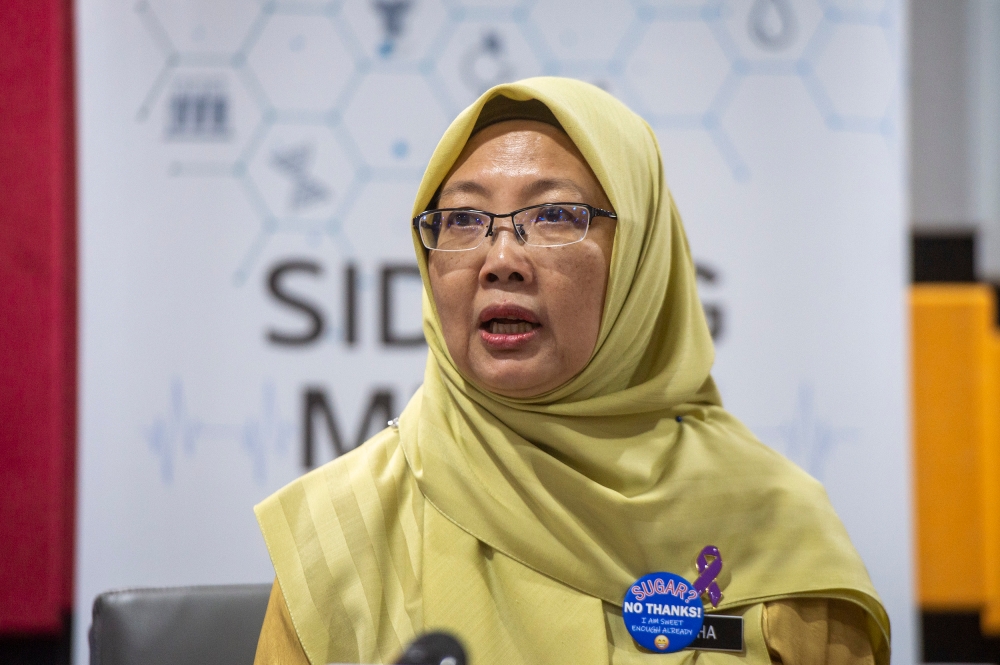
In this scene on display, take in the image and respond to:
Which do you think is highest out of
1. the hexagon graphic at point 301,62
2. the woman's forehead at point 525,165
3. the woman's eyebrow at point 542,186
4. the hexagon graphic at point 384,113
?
the hexagon graphic at point 301,62

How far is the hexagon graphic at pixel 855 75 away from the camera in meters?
2.19

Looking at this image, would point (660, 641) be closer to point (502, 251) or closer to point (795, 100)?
point (502, 251)

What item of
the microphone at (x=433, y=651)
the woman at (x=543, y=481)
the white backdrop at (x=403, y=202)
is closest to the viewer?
the microphone at (x=433, y=651)

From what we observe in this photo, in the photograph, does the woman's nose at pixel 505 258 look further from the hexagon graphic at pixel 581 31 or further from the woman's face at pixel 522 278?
the hexagon graphic at pixel 581 31

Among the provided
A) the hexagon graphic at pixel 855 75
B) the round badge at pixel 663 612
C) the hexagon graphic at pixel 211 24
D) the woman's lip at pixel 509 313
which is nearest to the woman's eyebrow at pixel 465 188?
the woman's lip at pixel 509 313

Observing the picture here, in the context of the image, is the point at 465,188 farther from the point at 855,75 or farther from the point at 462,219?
the point at 855,75

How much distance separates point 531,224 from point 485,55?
116cm

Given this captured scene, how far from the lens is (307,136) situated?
2180mm

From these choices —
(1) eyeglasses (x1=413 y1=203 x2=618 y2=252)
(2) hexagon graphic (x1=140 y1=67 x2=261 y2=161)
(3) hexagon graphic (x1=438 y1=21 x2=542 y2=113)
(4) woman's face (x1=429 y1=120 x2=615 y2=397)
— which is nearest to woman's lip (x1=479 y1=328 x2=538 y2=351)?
(4) woman's face (x1=429 y1=120 x2=615 y2=397)

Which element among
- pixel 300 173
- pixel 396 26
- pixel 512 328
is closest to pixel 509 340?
pixel 512 328

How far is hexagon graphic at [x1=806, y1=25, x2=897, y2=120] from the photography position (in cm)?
219

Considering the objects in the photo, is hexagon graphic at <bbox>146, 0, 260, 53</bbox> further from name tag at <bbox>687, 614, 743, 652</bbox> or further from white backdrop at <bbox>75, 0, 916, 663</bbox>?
name tag at <bbox>687, 614, 743, 652</bbox>

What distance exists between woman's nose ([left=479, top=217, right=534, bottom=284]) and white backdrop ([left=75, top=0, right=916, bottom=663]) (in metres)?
1.03

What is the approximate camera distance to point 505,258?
1.15m
